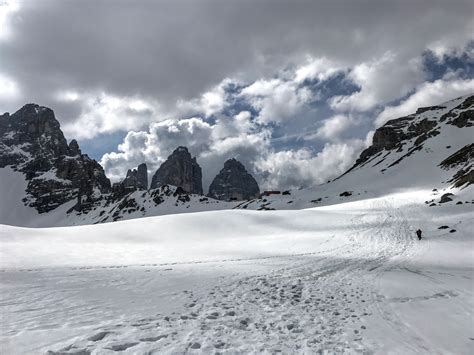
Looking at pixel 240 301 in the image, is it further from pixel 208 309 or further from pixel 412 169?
pixel 412 169

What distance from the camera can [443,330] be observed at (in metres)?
7.94

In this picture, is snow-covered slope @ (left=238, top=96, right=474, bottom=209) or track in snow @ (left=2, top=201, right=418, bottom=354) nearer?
track in snow @ (left=2, top=201, right=418, bottom=354)

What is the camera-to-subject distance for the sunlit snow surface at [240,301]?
22.5 ft

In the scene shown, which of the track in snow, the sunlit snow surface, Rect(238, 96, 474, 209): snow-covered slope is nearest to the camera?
the track in snow

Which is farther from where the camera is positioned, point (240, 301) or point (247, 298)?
point (247, 298)

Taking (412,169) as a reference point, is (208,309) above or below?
below

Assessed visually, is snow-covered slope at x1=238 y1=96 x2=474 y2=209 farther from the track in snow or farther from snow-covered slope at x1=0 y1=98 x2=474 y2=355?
the track in snow

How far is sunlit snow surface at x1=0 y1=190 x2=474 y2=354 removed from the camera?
6863 mm

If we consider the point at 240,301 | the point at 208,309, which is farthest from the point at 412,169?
the point at 208,309

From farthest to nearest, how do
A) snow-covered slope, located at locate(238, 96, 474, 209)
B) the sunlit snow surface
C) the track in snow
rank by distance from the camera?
snow-covered slope, located at locate(238, 96, 474, 209) → the sunlit snow surface → the track in snow

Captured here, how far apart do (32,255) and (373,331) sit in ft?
61.5

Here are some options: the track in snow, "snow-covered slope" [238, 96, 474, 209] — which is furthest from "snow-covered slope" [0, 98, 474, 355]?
"snow-covered slope" [238, 96, 474, 209]

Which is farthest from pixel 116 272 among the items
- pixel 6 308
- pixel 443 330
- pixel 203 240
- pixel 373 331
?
pixel 203 240

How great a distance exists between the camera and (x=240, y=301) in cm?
Answer: 996
